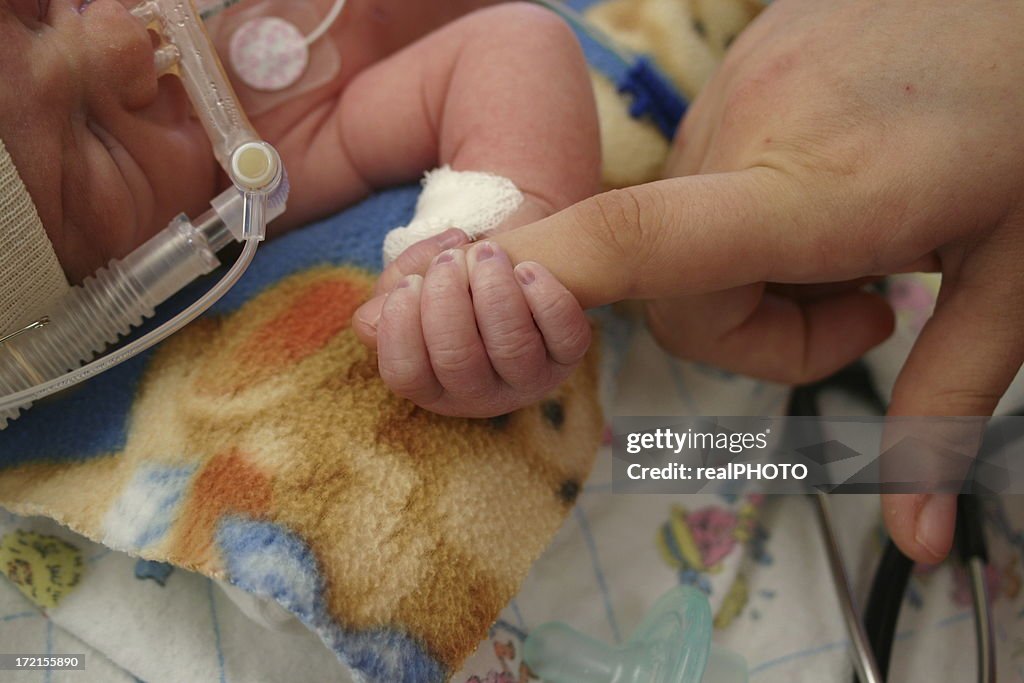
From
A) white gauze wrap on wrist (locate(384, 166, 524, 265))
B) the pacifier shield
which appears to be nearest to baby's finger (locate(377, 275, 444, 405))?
white gauze wrap on wrist (locate(384, 166, 524, 265))

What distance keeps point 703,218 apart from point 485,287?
0.75 feet

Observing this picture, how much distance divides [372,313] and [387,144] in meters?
0.35

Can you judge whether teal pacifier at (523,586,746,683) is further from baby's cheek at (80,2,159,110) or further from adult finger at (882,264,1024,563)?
baby's cheek at (80,2,159,110)

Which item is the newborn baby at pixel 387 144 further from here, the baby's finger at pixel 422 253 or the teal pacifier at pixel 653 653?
the teal pacifier at pixel 653 653

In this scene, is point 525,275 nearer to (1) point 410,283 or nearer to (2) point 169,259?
(1) point 410,283

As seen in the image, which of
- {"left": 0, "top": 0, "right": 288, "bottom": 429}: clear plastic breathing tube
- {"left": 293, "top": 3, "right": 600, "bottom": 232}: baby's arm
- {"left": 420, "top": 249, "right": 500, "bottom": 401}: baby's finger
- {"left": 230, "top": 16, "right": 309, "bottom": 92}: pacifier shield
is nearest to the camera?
{"left": 420, "top": 249, "right": 500, "bottom": 401}: baby's finger

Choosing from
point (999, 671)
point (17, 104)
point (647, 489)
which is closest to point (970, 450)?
point (999, 671)

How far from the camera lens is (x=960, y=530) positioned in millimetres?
936

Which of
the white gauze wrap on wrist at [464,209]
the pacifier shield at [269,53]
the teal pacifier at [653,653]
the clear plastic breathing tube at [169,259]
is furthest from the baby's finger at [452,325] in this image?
the pacifier shield at [269,53]

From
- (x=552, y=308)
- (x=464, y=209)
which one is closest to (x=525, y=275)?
(x=552, y=308)

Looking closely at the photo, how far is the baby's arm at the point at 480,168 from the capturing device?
2.18 ft

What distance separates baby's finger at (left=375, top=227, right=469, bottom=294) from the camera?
2.40 feet

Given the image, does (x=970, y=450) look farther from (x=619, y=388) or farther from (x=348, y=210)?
(x=348, y=210)

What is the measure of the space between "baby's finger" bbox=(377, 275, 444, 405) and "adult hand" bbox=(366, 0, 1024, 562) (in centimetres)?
10
